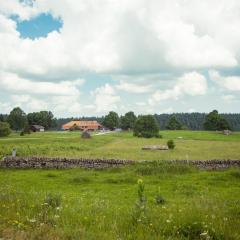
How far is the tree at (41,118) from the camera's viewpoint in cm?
18425

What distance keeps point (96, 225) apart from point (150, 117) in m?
113

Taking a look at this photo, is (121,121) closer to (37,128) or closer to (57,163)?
(37,128)

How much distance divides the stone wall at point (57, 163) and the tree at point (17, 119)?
124971 mm

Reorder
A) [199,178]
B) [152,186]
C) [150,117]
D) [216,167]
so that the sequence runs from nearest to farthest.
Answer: [152,186]
[199,178]
[216,167]
[150,117]

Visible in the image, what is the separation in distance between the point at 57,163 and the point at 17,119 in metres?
127

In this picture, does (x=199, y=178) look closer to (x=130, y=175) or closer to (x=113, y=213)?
(x=130, y=175)

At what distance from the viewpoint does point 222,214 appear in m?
12.0

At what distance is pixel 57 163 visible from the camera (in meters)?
38.8

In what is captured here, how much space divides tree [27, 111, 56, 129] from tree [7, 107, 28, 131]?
1857cm

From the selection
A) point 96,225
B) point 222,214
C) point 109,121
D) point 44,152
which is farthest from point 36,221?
point 109,121

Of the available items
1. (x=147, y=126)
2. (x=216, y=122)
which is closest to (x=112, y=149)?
(x=147, y=126)

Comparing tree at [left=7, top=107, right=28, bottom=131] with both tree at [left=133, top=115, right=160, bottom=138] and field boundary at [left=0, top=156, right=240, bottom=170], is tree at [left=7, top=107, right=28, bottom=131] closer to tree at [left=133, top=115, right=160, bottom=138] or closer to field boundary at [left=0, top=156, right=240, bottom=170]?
tree at [left=133, top=115, right=160, bottom=138]

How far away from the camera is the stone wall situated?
38.4 meters

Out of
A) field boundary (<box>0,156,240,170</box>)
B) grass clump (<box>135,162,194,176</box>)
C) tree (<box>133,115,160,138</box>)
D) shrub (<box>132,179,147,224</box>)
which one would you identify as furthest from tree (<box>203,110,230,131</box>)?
shrub (<box>132,179,147,224</box>)
